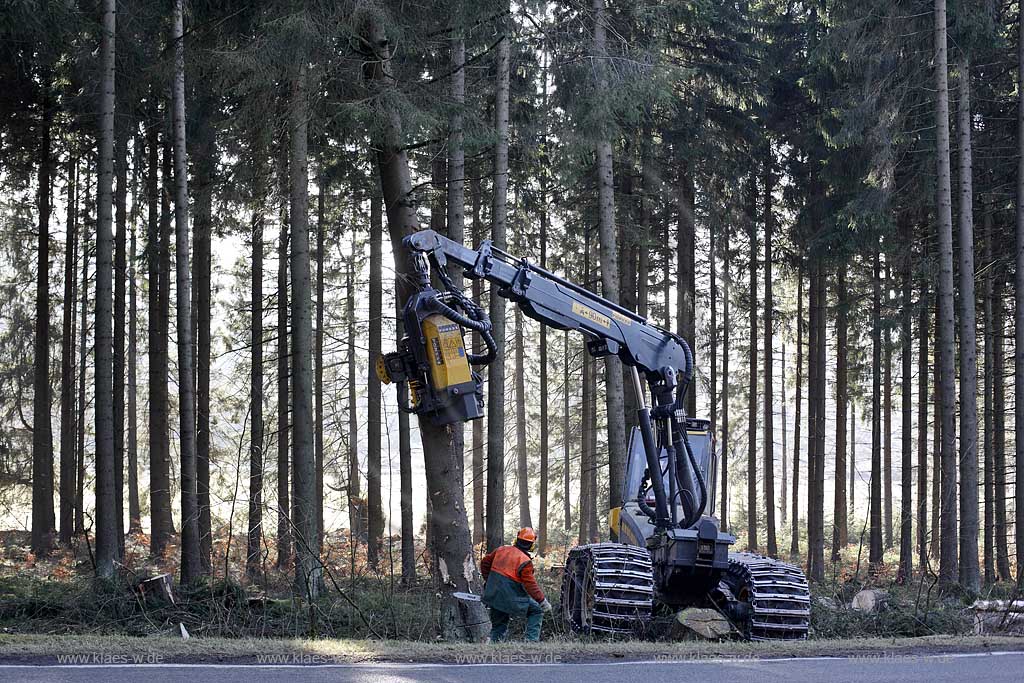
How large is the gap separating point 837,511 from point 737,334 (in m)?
12.6

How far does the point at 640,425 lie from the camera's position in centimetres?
1245

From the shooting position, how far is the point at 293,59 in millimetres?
12914

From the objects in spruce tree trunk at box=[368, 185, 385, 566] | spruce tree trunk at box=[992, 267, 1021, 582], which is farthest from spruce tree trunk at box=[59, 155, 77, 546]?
spruce tree trunk at box=[992, 267, 1021, 582]

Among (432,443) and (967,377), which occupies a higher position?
(967,377)

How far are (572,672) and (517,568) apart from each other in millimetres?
3336

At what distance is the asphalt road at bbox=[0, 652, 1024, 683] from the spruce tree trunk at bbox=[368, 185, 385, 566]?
1483 cm

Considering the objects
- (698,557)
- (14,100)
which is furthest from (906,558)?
(14,100)

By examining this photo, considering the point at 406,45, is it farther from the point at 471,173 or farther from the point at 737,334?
the point at 737,334

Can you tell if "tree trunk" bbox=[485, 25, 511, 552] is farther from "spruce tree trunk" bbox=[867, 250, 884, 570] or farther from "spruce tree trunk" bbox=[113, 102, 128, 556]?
"spruce tree trunk" bbox=[867, 250, 884, 570]

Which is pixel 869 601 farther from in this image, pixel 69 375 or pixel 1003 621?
pixel 69 375

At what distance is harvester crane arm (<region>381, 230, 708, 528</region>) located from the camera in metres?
11.4

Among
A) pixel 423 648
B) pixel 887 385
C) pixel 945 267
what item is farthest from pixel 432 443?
pixel 887 385

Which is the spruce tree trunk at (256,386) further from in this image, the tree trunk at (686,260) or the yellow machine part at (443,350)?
the tree trunk at (686,260)

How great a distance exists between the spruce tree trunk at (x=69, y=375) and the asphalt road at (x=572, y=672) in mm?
16535
